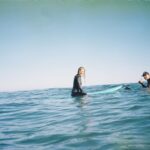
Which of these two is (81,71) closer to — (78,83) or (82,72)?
(82,72)

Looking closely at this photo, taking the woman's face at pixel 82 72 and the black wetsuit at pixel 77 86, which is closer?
the woman's face at pixel 82 72

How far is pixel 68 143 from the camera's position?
252 inches

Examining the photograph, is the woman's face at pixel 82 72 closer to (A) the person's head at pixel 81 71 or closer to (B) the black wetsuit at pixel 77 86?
(A) the person's head at pixel 81 71

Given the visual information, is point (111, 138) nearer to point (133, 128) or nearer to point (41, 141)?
point (133, 128)

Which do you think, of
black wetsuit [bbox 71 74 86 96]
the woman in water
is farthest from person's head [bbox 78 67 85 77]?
black wetsuit [bbox 71 74 86 96]

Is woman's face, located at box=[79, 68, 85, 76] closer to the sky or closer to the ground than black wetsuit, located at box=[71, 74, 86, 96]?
closer to the sky

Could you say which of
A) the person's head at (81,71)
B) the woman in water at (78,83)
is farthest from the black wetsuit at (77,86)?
the person's head at (81,71)

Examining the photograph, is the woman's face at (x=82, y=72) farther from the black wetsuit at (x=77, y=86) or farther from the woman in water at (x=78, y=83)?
the black wetsuit at (x=77, y=86)

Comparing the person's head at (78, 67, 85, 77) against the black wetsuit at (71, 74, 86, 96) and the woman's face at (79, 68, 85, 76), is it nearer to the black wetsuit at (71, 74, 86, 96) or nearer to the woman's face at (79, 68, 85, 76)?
the woman's face at (79, 68, 85, 76)

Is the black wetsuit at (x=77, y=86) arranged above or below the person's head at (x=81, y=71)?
below

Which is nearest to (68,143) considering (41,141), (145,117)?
(41,141)

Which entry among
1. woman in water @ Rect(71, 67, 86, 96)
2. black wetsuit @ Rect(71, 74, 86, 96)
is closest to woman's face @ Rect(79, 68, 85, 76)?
woman in water @ Rect(71, 67, 86, 96)

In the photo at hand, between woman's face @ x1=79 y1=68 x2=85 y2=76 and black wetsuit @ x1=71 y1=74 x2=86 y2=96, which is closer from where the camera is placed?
woman's face @ x1=79 y1=68 x2=85 y2=76

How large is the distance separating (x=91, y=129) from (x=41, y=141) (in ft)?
5.02
